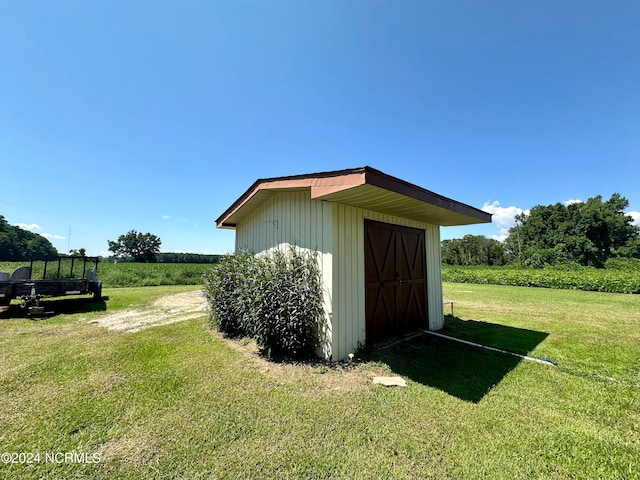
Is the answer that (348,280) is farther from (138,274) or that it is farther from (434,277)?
(138,274)

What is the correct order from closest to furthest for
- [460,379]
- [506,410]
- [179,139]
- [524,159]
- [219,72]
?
[506,410], [460,379], [219,72], [179,139], [524,159]

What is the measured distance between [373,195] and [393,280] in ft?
7.33

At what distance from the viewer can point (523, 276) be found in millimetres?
18859

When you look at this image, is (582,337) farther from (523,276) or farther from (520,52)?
(523,276)

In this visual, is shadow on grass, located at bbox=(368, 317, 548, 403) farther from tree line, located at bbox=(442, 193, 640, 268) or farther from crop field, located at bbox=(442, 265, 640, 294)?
tree line, located at bbox=(442, 193, 640, 268)

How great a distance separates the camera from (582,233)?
3447cm

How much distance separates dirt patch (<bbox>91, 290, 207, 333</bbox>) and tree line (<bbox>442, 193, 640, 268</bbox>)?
36.2m

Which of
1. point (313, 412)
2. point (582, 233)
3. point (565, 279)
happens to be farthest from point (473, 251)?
point (313, 412)

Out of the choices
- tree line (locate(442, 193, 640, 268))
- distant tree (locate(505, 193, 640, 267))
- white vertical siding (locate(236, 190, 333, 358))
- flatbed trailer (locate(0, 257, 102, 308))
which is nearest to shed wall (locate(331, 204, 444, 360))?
white vertical siding (locate(236, 190, 333, 358))

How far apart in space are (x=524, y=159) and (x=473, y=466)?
18.8 meters

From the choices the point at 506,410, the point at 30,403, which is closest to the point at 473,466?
the point at 506,410

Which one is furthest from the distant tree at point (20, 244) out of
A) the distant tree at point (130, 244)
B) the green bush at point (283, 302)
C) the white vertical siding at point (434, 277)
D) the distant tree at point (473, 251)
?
the distant tree at point (473, 251)

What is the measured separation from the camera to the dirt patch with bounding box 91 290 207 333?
628 centimetres

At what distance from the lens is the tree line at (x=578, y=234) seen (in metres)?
31.8
